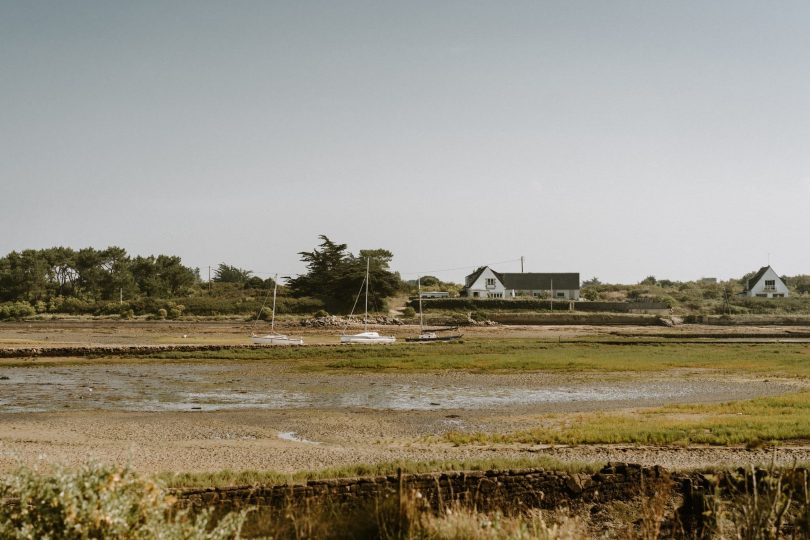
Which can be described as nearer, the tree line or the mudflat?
the mudflat

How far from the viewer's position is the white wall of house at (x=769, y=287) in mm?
132000

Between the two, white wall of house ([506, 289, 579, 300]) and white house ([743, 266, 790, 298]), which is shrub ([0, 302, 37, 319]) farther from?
white house ([743, 266, 790, 298])

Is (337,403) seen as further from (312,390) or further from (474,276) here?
(474,276)

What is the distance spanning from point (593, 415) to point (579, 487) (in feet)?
52.2

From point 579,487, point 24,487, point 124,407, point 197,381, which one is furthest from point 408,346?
point 24,487

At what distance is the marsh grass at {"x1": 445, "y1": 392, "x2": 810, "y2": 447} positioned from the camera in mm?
21531

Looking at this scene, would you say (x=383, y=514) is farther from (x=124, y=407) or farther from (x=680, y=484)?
(x=124, y=407)

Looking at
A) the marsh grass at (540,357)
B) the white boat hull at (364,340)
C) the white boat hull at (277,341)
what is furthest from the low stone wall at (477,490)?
the white boat hull at (364,340)

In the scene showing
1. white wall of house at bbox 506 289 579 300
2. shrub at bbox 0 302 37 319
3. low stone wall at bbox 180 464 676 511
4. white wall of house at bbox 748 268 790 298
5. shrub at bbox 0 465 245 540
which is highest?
white wall of house at bbox 748 268 790 298

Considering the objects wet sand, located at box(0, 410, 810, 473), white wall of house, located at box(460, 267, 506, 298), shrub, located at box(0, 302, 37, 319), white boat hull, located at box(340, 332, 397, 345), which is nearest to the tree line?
shrub, located at box(0, 302, 37, 319)

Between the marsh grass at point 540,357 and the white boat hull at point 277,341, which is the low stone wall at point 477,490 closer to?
the marsh grass at point 540,357

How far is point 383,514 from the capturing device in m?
10.6

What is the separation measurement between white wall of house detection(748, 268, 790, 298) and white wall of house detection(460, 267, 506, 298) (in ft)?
153

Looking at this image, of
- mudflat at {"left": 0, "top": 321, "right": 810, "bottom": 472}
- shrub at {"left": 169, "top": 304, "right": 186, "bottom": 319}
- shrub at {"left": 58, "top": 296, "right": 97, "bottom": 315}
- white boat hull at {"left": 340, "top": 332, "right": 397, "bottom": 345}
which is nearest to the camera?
mudflat at {"left": 0, "top": 321, "right": 810, "bottom": 472}
